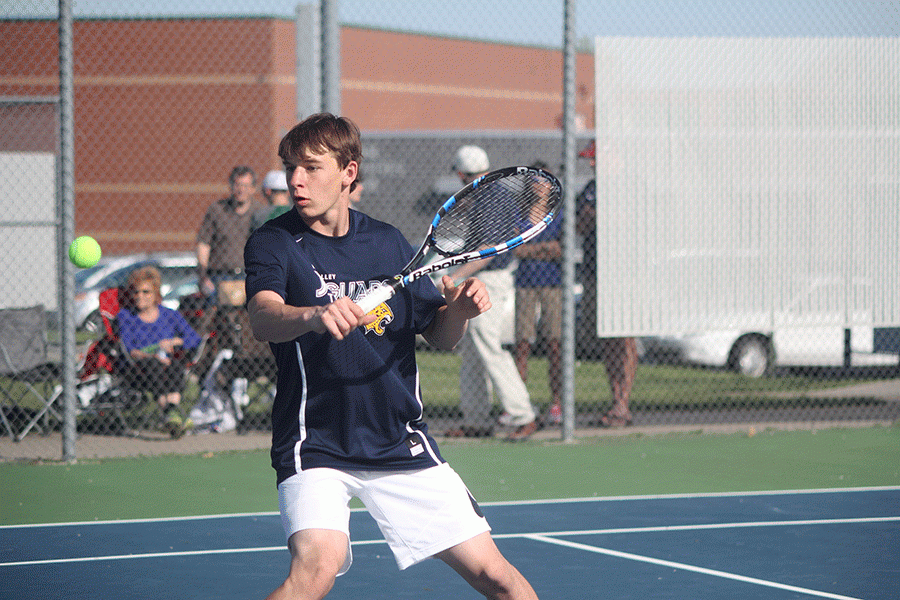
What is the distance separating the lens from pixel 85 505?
6.70m

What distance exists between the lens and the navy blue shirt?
3438mm

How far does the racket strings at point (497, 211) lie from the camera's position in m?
4.02

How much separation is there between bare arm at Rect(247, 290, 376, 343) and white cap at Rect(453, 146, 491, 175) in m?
4.79

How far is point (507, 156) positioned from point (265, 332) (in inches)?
508

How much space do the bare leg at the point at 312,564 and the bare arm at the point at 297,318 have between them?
53 centimetres

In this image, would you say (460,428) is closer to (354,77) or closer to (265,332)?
(265,332)

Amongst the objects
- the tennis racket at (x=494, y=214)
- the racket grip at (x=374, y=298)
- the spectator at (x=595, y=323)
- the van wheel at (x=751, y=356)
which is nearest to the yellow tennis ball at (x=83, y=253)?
the spectator at (x=595, y=323)

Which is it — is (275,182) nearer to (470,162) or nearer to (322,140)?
(470,162)

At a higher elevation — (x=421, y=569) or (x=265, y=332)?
(x=265, y=332)

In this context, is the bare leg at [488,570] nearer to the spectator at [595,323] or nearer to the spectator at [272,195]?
the spectator at [595,323]

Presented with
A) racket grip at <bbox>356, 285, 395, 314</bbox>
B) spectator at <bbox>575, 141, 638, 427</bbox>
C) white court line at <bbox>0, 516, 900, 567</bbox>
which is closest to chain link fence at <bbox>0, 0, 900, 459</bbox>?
spectator at <bbox>575, 141, 638, 427</bbox>

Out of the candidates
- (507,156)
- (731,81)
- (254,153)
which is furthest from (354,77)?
(731,81)

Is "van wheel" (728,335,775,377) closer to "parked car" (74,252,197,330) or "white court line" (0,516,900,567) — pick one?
"white court line" (0,516,900,567)

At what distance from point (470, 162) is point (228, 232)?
200 centimetres
